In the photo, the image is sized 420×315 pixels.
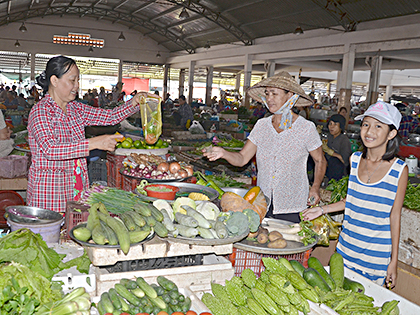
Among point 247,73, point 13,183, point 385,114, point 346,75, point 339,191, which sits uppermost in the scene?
point 247,73

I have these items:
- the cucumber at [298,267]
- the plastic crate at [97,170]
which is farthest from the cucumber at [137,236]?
the plastic crate at [97,170]

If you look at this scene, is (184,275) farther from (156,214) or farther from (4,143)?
(4,143)

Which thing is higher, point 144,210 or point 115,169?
point 144,210

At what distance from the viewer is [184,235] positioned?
6.90 feet

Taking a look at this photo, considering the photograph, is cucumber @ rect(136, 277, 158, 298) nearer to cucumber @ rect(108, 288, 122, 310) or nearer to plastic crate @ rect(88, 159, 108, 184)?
cucumber @ rect(108, 288, 122, 310)

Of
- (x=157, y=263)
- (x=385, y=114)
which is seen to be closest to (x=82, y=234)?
(x=157, y=263)

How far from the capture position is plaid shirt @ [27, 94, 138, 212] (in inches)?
101

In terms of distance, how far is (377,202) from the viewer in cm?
259

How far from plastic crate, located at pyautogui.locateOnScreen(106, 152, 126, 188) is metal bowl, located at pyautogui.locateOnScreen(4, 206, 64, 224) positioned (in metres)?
1.95

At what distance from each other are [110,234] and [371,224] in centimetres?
171

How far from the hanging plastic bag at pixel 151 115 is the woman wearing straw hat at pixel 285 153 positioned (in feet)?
2.06

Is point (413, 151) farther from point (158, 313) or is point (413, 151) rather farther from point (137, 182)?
point (158, 313)

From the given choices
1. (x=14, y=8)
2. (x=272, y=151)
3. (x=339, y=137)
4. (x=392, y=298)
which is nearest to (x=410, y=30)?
(x=339, y=137)

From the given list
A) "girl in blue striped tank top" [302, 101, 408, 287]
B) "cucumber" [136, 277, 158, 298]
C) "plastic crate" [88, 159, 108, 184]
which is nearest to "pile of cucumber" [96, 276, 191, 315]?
"cucumber" [136, 277, 158, 298]
